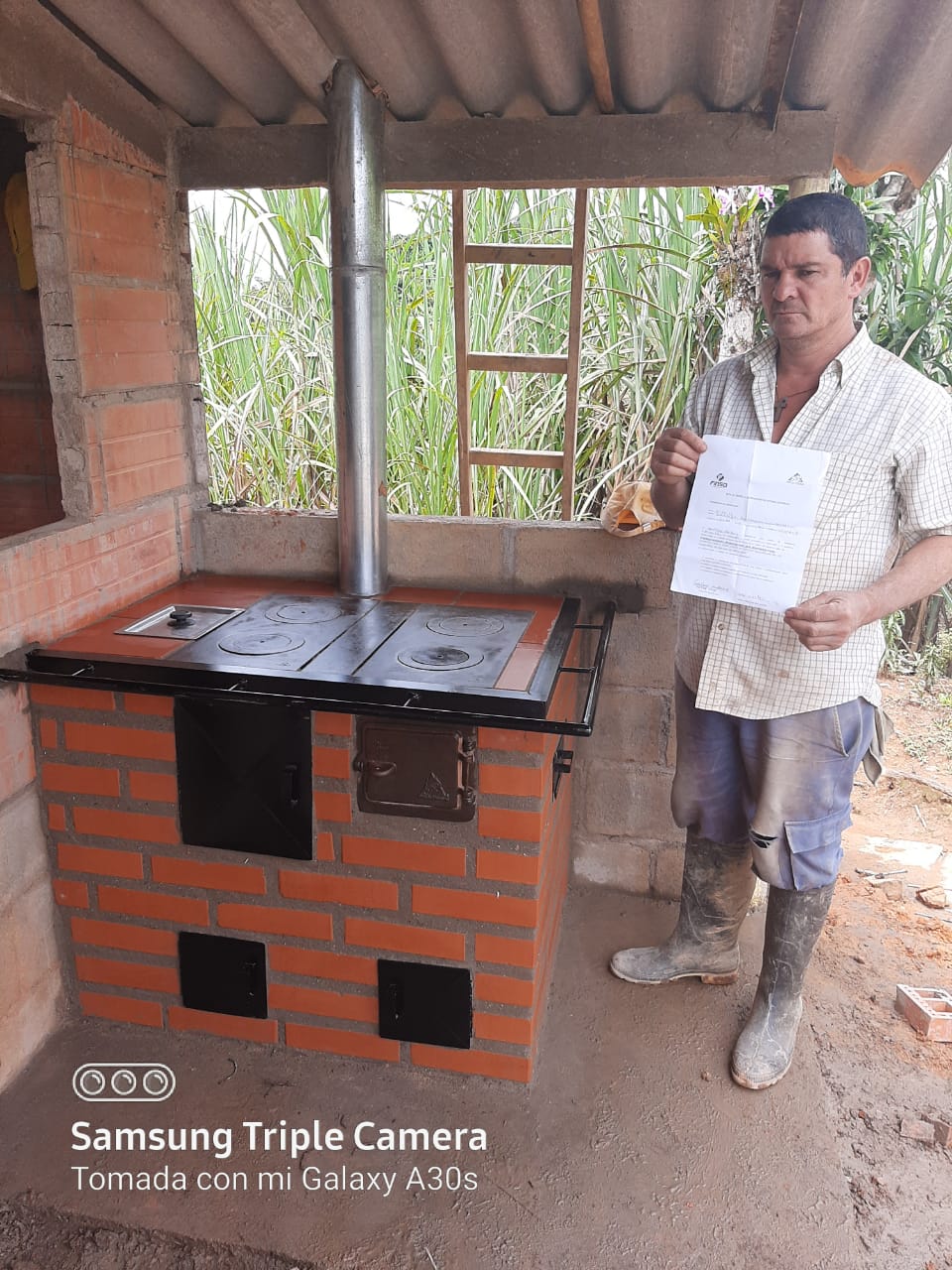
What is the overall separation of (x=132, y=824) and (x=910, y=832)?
293 cm

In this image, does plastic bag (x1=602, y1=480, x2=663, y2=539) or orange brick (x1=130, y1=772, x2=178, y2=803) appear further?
plastic bag (x1=602, y1=480, x2=663, y2=539)

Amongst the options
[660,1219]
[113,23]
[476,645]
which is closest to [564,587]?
[476,645]

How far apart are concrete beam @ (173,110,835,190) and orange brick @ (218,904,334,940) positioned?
191 centimetres

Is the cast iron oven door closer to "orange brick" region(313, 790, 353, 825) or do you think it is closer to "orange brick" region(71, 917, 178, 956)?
"orange brick" region(313, 790, 353, 825)

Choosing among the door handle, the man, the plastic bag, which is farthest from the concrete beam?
the door handle

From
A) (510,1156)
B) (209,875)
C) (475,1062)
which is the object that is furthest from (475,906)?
(209,875)

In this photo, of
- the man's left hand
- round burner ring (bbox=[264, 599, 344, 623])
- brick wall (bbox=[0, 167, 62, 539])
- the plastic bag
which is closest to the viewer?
the man's left hand

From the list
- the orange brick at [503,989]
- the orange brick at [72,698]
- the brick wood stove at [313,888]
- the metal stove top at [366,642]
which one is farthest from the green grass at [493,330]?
the orange brick at [503,989]

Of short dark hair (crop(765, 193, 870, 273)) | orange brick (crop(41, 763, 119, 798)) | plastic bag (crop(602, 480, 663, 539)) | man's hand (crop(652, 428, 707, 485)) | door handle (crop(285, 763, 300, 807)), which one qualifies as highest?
short dark hair (crop(765, 193, 870, 273))

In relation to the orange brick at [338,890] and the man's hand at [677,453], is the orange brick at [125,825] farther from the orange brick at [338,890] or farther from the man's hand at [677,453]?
the man's hand at [677,453]

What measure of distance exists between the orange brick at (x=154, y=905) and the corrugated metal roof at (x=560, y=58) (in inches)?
79.9

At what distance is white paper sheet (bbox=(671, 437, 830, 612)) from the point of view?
185cm

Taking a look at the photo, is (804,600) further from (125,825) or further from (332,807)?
(125,825)

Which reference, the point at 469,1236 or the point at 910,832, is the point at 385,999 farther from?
the point at 910,832
